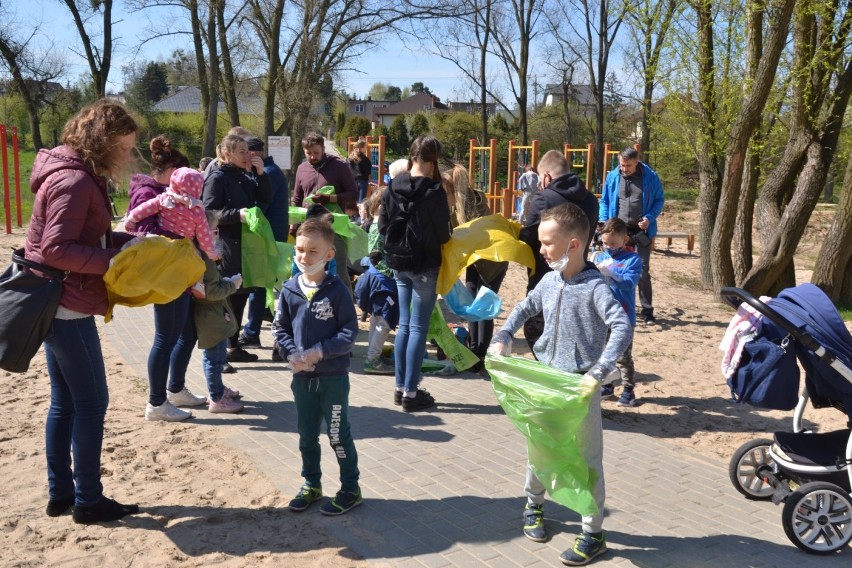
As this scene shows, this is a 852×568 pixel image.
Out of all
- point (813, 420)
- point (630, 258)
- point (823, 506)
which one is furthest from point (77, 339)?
point (813, 420)

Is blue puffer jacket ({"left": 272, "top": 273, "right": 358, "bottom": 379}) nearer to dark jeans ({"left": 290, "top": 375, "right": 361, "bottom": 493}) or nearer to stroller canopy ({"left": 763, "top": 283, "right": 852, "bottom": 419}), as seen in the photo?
dark jeans ({"left": 290, "top": 375, "right": 361, "bottom": 493})

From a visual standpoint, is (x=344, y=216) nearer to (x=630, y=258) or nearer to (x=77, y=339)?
(x=630, y=258)

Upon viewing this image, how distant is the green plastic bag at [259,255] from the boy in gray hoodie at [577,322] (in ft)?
11.8

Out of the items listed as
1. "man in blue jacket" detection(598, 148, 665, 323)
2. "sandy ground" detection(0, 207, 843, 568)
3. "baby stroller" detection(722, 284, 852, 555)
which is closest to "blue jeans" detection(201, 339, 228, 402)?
"sandy ground" detection(0, 207, 843, 568)

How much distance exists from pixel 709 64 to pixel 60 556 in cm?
1127

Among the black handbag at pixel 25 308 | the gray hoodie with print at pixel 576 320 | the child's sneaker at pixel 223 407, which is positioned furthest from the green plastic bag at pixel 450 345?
the black handbag at pixel 25 308

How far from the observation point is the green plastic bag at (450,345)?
7031 mm

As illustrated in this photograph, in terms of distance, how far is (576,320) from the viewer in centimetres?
381

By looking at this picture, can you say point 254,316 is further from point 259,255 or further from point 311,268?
point 311,268

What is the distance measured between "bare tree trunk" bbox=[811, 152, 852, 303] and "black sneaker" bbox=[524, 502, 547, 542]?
8553 millimetres

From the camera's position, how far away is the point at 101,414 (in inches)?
156

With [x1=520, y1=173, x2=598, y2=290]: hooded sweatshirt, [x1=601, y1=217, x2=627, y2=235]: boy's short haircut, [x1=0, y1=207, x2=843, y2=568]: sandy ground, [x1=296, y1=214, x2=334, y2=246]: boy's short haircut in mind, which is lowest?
[x1=0, y1=207, x2=843, y2=568]: sandy ground

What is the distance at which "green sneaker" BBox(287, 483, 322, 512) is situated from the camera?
4.24m

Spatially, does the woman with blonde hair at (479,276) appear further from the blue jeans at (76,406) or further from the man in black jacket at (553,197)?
the blue jeans at (76,406)
